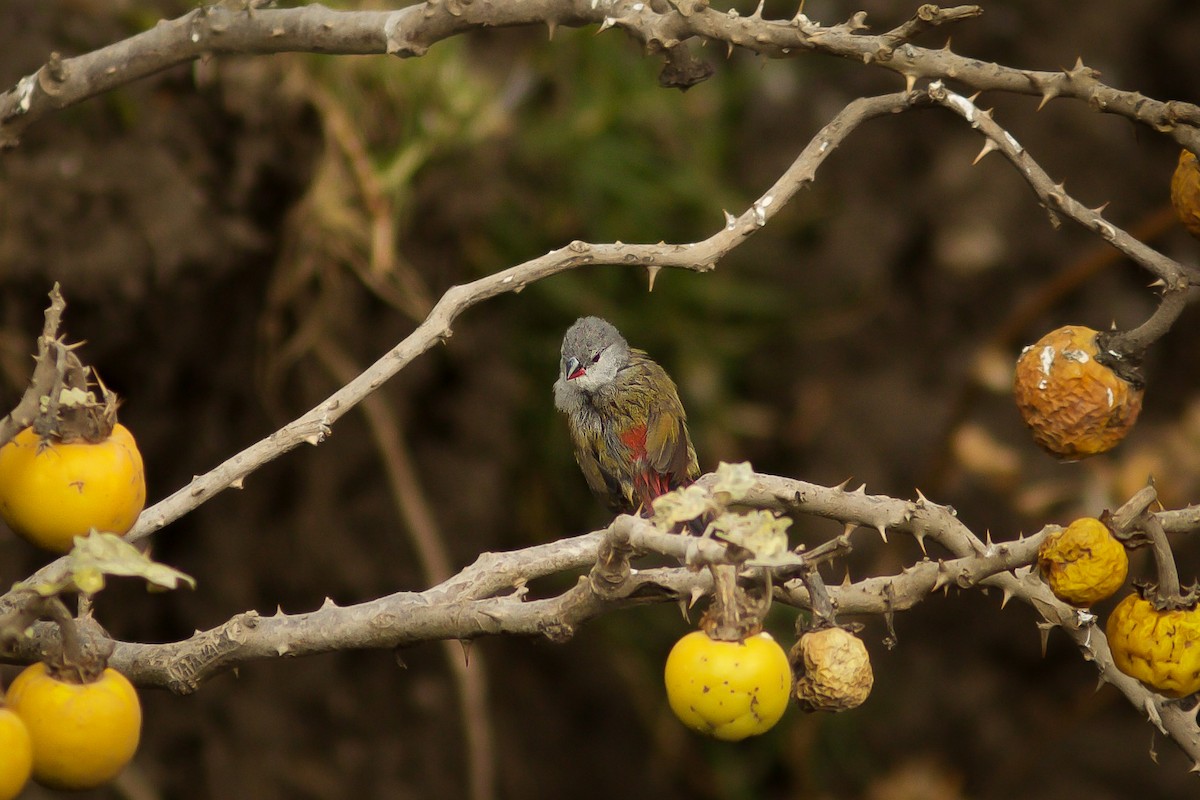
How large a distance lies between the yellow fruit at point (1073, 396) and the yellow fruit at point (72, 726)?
130 cm

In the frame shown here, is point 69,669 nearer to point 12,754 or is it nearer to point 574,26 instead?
point 12,754

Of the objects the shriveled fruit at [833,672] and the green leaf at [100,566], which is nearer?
→ the green leaf at [100,566]

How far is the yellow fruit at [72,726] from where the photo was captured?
1354 millimetres

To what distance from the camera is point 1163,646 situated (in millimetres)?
1448

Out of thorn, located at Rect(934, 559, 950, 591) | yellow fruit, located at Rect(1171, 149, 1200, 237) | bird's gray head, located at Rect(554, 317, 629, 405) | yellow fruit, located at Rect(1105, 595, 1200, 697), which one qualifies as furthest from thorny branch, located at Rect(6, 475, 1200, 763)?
bird's gray head, located at Rect(554, 317, 629, 405)

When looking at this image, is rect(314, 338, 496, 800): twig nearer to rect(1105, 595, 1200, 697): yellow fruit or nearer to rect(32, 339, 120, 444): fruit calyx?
rect(32, 339, 120, 444): fruit calyx

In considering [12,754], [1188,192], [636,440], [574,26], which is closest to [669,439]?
[636,440]

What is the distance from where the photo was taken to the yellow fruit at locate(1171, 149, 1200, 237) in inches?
64.5

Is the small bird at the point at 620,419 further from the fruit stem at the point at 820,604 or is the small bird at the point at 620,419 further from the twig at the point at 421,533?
the fruit stem at the point at 820,604

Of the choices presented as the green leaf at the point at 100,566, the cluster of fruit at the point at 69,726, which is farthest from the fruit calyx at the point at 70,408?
the cluster of fruit at the point at 69,726

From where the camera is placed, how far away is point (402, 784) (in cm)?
423

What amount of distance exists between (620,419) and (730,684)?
5.05 ft

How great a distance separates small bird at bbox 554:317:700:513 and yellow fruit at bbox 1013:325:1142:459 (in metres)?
1.09

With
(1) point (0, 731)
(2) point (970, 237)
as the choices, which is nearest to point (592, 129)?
(2) point (970, 237)
